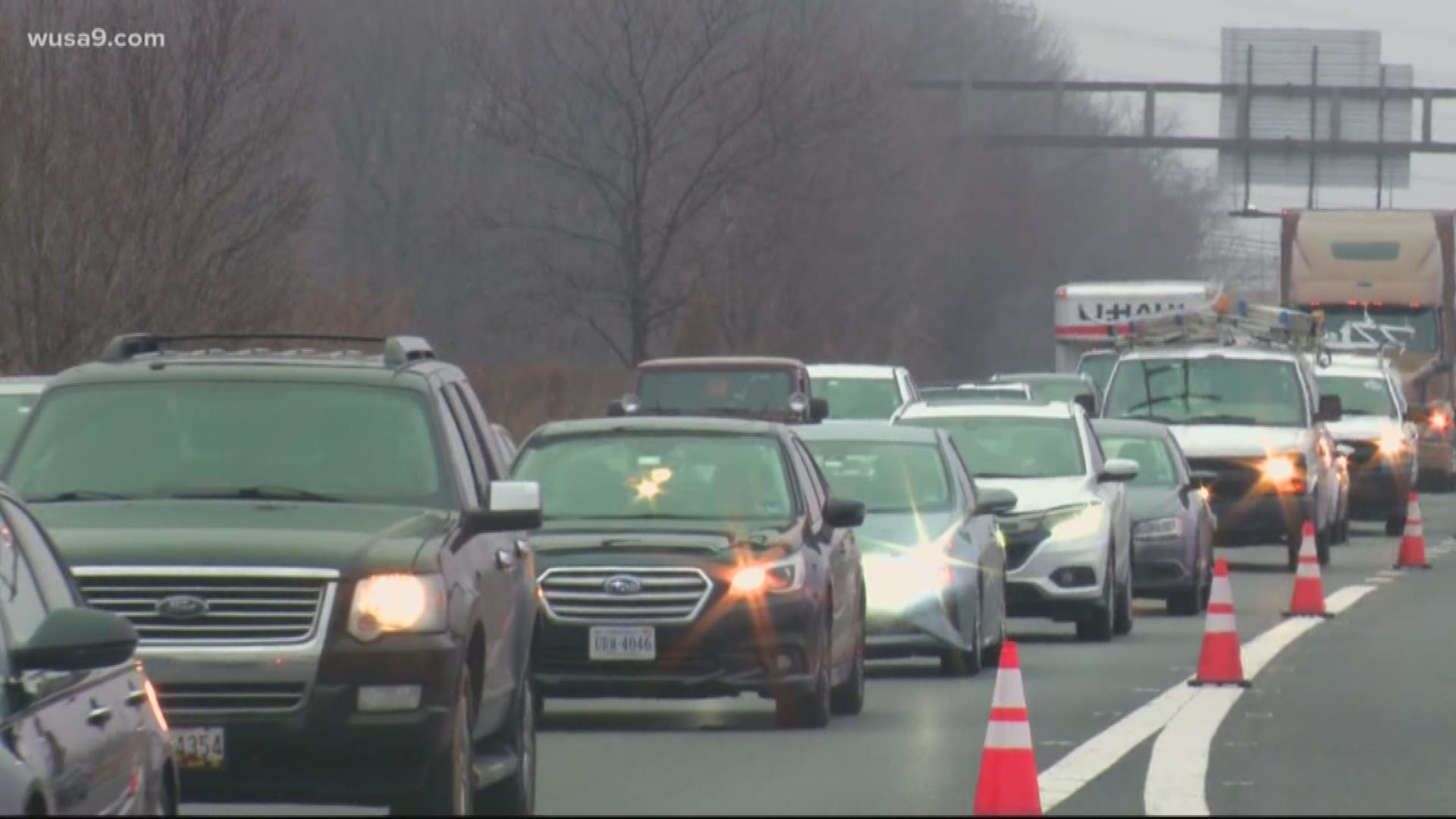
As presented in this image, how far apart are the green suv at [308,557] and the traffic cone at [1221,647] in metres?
7.52

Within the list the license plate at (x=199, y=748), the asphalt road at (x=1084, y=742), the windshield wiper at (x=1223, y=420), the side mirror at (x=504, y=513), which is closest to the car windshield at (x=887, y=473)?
the asphalt road at (x=1084, y=742)

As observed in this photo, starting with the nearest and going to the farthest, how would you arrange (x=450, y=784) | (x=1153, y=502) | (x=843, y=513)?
(x=450, y=784), (x=843, y=513), (x=1153, y=502)

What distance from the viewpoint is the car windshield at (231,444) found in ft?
40.1

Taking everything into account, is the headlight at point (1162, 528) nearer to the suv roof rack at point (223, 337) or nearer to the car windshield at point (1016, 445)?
the car windshield at point (1016, 445)

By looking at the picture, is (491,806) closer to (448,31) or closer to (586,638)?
(586,638)

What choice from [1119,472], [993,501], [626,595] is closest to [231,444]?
[626,595]

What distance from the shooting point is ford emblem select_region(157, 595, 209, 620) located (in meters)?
11.0

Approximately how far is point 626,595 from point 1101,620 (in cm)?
814

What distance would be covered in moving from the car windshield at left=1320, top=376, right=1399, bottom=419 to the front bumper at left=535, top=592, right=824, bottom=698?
29202 mm

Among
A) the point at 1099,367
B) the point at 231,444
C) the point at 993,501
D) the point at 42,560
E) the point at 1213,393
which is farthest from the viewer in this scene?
the point at 1099,367

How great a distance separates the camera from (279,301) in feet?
113

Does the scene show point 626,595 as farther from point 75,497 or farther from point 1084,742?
point 75,497

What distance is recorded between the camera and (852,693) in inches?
707

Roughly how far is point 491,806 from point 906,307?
7411 cm
